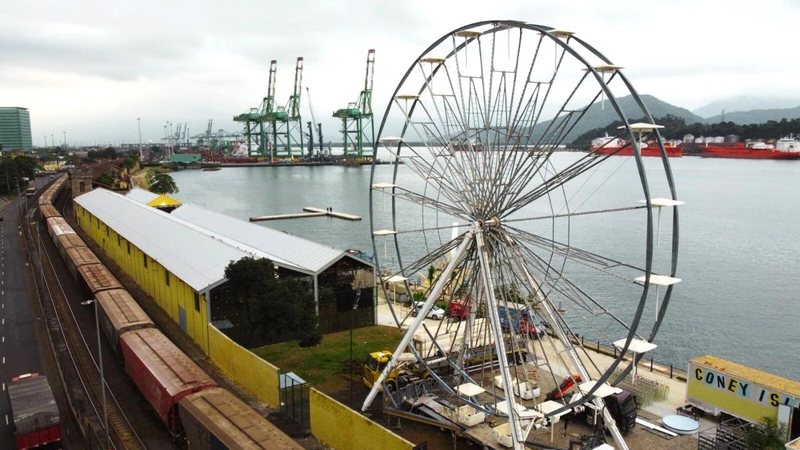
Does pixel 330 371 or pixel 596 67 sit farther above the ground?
pixel 596 67

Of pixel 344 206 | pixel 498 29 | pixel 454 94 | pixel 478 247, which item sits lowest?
pixel 344 206

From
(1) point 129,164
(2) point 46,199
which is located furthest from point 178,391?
(1) point 129,164

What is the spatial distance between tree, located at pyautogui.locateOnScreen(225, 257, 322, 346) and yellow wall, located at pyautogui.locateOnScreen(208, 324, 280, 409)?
164 cm

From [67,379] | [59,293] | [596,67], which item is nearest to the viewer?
[596,67]

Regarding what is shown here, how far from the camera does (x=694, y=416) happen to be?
18.5m

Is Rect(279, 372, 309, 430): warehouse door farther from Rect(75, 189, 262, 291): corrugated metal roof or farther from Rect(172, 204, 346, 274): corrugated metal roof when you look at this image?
Rect(172, 204, 346, 274): corrugated metal roof

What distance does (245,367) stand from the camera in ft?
66.1

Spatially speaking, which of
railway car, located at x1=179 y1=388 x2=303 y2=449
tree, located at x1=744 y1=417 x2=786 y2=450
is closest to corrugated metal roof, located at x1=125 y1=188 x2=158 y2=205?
railway car, located at x1=179 y1=388 x2=303 y2=449

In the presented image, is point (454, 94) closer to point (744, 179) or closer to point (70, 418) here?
point (70, 418)

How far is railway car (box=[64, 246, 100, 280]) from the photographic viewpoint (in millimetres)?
34691

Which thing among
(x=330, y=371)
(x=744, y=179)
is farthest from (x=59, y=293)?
(x=744, y=179)

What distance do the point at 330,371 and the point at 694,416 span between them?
12.0m

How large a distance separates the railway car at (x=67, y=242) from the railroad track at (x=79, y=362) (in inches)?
95.4

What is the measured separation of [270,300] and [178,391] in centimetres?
652
